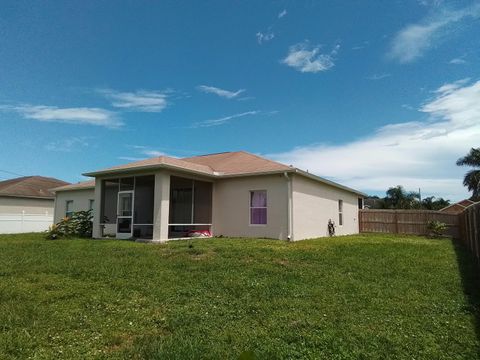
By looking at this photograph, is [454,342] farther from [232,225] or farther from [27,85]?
[27,85]

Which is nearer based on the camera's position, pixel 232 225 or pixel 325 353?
pixel 325 353

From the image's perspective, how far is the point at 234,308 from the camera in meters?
5.44

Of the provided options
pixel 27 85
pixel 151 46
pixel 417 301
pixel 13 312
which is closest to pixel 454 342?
pixel 417 301

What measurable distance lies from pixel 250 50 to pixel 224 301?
38.2 ft

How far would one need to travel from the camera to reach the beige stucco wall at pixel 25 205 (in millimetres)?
27359

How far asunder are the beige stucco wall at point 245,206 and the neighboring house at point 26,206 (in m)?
17.0

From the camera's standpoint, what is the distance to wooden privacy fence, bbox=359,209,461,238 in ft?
70.1

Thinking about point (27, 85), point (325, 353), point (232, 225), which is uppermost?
point (27, 85)

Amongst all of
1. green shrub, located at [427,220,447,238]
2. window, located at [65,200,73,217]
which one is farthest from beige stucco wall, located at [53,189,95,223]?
green shrub, located at [427,220,447,238]

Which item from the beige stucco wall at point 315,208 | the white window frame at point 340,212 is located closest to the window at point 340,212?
the white window frame at point 340,212

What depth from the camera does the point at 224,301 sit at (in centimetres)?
575

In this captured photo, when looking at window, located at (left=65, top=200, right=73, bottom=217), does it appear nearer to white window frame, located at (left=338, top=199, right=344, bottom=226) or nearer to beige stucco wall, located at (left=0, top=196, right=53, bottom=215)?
beige stucco wall, located at (left=0, top=196, right=53, bottom=215)

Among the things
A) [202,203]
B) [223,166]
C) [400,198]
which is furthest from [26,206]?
[400,198]

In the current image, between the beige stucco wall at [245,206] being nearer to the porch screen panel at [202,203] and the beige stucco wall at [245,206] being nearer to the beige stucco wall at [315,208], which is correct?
the porch screen panel at [202,203]
